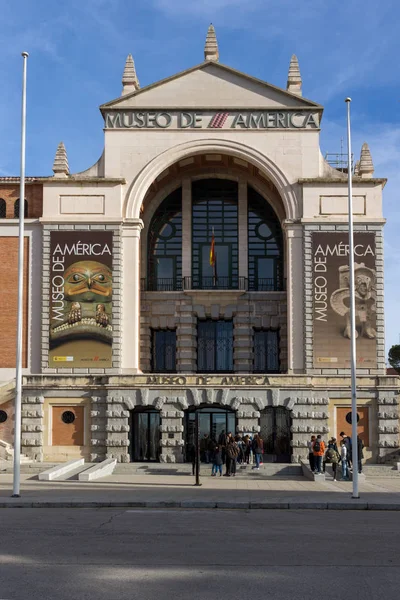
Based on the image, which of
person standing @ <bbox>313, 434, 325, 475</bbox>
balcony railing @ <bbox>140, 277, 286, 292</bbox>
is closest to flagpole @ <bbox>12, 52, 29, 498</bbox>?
person standing @ <bbox>313, 434, 325, 475</bbox>

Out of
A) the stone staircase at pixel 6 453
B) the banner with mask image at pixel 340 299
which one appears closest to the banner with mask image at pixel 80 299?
the stone staircase at pixel 6 453

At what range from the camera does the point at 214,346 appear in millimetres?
50062

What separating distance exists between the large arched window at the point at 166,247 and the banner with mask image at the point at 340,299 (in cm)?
886

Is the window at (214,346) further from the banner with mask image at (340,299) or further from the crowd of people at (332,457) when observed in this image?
the crowd of people at (332,457)

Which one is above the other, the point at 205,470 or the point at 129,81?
the point at 129,81

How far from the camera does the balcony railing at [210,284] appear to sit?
49.9 meters

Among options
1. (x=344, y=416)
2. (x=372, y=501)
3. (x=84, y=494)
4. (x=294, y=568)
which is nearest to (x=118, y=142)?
(x=344, y=416)

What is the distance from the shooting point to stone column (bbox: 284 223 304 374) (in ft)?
150

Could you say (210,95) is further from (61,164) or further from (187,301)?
(187,301)

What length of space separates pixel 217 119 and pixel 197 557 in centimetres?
3506

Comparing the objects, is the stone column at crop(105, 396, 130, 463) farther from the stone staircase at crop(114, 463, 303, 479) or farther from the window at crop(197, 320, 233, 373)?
the window at crop(197, 320, 233, 373)

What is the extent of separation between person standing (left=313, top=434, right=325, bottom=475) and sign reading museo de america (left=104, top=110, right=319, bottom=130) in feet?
60.2

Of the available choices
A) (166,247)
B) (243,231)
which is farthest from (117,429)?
(243,231)

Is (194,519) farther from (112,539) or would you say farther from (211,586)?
(211,586)
